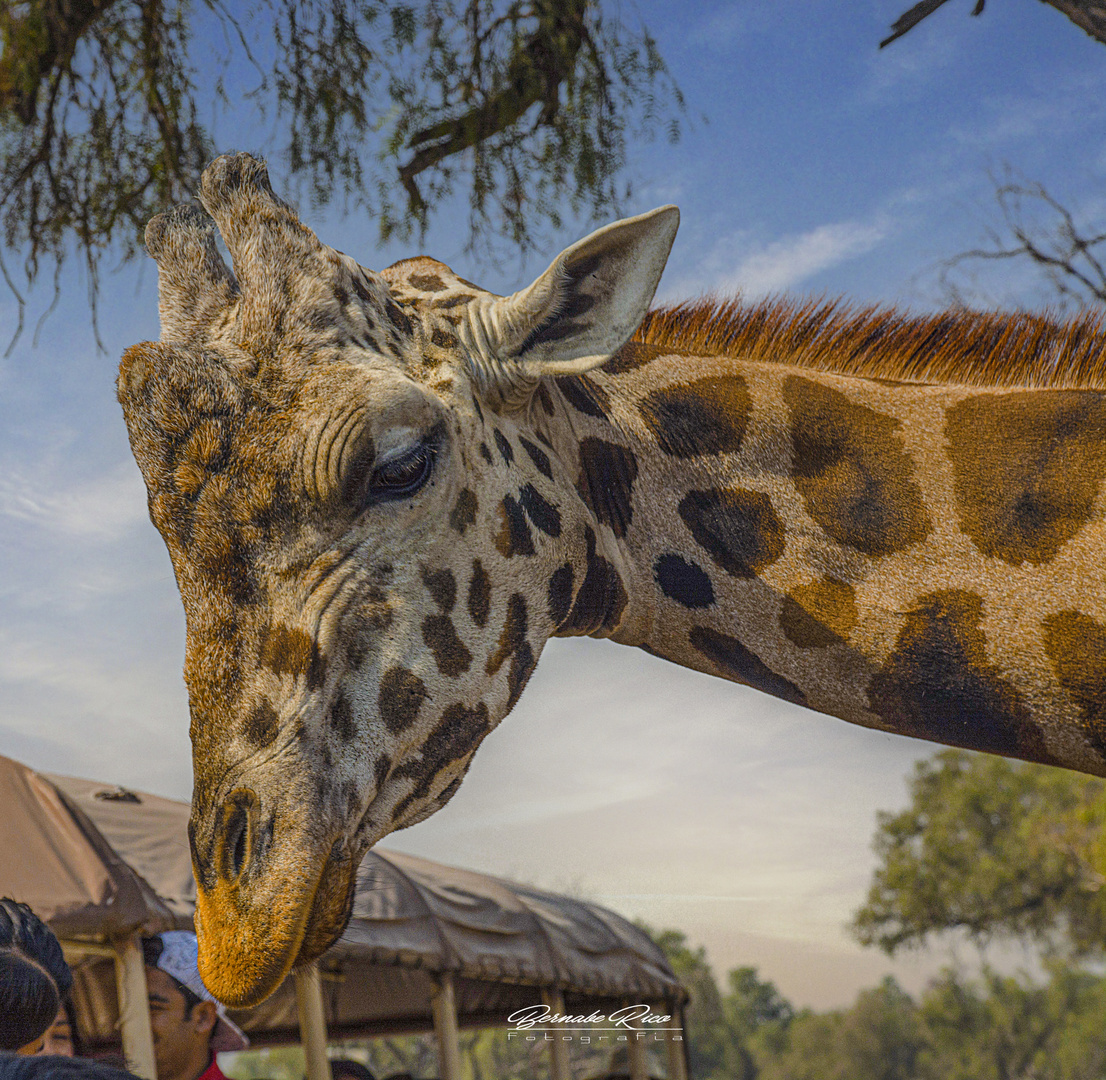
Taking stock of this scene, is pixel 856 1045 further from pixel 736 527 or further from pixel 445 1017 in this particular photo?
pixel 736 527

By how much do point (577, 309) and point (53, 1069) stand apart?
5.10 ft

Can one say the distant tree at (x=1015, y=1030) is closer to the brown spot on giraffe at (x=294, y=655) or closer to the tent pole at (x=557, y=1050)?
the tent pole at (x=557, y=1050)

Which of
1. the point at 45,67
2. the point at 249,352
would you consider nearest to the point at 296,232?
the point at 249,352

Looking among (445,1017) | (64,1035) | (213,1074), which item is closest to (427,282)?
(213,1074)

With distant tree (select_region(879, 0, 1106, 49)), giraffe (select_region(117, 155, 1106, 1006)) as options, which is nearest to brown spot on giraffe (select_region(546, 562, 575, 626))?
giraffe (select_region(117, 155, 1106, 1006))

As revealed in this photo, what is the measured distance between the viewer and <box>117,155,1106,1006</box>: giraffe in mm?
1865

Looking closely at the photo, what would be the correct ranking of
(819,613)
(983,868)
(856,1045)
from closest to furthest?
1. (819,613)
2. (983,868)
3. (856,1045)

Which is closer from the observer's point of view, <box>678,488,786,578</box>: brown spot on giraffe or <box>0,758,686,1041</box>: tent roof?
<box>678,488,786,578</box>: brown spot on giraffe

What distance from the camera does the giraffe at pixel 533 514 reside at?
1865mm

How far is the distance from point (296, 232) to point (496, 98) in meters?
4.29

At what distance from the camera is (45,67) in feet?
20.6

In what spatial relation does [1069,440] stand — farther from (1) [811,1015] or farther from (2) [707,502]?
(1) [811,1015]

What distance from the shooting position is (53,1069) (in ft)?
4.06

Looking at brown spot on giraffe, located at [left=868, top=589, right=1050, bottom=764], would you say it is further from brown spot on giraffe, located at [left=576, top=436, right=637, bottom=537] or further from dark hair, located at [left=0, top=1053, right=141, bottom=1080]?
dark hair, located at [left=0, top=1053, right=141, bottom=1080]
